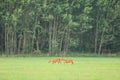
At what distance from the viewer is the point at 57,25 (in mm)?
74375

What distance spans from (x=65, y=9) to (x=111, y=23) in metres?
9.21

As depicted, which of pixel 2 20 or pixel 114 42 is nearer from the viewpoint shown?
pixel 2 20

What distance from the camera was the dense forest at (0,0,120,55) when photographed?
228 feet

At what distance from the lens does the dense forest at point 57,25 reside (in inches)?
2736

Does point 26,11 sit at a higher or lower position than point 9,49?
higher

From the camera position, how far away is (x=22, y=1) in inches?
2685
